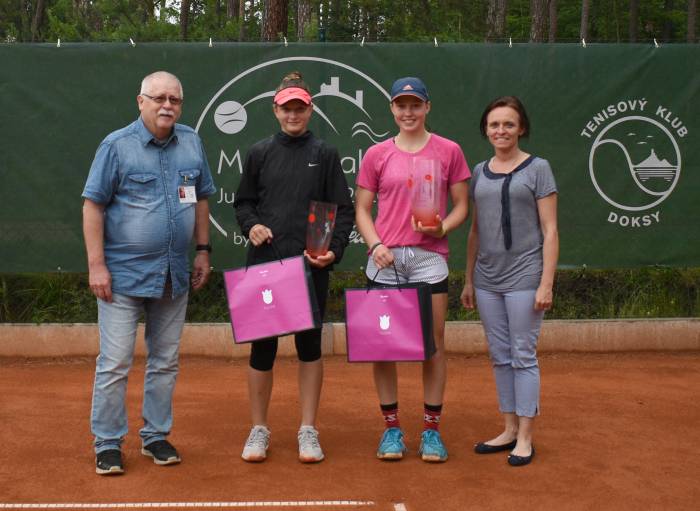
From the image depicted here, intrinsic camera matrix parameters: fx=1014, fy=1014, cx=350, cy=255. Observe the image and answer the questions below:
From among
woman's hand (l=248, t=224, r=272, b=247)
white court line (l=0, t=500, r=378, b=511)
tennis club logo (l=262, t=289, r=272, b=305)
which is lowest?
white court line (l=0, t=500, r=378, b=511)

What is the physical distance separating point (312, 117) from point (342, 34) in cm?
1410

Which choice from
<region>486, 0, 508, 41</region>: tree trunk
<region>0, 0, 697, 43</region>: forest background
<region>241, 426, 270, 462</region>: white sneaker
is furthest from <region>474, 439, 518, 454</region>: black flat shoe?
<region>486, 0, 508, 41</region>: tree trunk

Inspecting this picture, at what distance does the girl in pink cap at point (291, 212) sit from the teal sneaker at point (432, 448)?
540mm

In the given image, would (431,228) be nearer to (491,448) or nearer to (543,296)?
(543,296)

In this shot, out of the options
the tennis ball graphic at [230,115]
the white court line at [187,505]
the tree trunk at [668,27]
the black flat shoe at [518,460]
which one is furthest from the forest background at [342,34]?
the white court line at [187,505]

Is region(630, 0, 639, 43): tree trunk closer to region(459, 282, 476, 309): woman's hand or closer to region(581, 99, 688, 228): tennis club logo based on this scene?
region(581, 99, 688, 228): tennis club logo

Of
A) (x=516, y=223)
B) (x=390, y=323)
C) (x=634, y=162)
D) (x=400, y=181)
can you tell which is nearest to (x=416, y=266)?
(x=390, y=323)

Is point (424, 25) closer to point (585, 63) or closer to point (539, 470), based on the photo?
point (585, 63)

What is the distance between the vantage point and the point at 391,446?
17.4 ft

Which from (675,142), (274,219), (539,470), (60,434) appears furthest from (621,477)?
(675,142)

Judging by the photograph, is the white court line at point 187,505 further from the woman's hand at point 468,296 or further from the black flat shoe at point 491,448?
the woman's hand at point 468,296

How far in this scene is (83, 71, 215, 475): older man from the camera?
16.6 ft

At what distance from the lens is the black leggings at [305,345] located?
209 inches

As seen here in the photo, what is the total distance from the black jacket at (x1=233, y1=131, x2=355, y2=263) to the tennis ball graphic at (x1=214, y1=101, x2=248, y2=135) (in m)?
2.45
